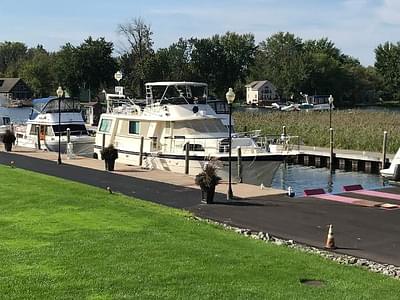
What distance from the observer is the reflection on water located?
31.7 meters

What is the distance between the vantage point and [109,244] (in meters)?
11.5

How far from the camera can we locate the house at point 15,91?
15685 cm

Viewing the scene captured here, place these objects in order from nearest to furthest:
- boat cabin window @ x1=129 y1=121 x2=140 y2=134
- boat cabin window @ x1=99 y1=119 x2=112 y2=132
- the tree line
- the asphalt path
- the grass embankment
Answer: the asphalt path
boat cabin window @ x1=129 y1=121 x2=140 y2=134
boat cabin window @ x1=99 y1=119 x2=112 y2=132
the grass embankment
the tree line

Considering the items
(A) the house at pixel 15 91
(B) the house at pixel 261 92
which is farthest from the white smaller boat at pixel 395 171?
(A) the house at pixel 15 91

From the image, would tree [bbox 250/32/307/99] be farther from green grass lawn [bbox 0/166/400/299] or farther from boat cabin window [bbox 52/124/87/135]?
green grass lawn [bbox 0/166/400/299]

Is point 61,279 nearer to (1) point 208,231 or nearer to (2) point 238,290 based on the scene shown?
(2) point 238,290

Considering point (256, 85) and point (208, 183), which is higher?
point (256, 85)

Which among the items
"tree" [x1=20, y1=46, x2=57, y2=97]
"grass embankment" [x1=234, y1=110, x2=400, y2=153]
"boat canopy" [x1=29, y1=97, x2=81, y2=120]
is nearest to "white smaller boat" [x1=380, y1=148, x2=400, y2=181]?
"grass embankment" [x1=234, y1=110, x2=400, y2=153]

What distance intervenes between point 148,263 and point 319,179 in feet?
83.7

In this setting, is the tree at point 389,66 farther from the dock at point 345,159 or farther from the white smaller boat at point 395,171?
the white smaller boat at point 395,171

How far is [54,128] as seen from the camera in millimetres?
41750

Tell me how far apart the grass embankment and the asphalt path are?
20448 millimetres

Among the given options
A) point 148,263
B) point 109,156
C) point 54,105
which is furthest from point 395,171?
point 54,105

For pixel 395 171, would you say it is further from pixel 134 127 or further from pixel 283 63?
pixel 283 63
